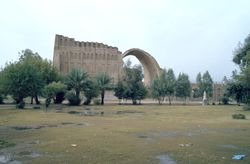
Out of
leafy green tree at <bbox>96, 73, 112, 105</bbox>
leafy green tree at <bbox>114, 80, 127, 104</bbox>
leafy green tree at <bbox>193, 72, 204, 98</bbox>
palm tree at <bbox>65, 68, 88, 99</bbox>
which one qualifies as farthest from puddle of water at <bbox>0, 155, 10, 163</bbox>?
leafy green tree at <bbox>193, 72, 204, 98</bbox>

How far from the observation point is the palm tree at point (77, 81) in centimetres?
4562

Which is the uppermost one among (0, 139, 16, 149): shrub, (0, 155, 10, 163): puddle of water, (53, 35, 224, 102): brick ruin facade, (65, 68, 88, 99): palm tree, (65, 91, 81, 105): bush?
(53, 35, 224, 102): brick ruin facade

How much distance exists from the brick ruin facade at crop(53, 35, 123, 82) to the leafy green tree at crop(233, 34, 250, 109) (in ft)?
108

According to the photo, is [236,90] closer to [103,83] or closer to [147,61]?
[103,83]

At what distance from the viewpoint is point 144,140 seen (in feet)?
42.0

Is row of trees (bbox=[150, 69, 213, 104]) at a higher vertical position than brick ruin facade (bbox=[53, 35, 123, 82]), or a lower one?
lower

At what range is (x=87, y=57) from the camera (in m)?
75.2

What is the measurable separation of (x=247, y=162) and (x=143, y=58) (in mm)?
79691

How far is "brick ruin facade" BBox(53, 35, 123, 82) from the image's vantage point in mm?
72250

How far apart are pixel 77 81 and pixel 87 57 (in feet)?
98.2

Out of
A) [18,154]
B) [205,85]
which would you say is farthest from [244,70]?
[205,85]

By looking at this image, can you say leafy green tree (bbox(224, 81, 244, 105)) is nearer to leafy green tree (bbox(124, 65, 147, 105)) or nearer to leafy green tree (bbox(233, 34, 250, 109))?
leafy green tree (bbox(233, 34, 250, 109))

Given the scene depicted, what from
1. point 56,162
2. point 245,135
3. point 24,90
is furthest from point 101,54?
point 56,162

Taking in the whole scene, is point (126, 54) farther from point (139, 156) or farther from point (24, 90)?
point (139, 156)
